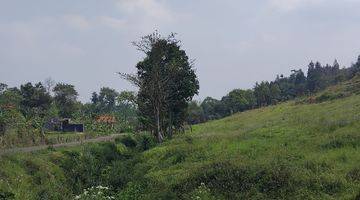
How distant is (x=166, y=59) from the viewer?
45.8m

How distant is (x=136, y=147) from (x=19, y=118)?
16988mm

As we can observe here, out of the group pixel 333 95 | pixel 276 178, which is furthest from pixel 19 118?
pixel 276 178

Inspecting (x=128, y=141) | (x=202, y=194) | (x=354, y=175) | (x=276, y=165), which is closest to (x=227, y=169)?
(x=276, y=165)

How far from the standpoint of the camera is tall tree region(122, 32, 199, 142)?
4409 centimetres

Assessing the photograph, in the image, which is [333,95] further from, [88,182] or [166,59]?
[88,182]

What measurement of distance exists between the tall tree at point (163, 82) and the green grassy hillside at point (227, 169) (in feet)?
43.0

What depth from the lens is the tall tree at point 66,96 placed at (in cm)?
9732

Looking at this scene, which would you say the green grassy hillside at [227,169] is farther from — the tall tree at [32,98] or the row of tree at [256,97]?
the row of tree at [256,97]

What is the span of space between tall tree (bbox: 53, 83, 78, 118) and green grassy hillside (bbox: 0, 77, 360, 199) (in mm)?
67250

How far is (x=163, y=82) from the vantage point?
145 ft

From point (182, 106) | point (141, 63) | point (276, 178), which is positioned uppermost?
point (141, 63)

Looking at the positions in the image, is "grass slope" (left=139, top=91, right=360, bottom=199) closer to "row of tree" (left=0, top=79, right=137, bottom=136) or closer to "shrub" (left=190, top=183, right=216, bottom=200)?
"shrub" (left=190, top=183, right=216, bottom=200)

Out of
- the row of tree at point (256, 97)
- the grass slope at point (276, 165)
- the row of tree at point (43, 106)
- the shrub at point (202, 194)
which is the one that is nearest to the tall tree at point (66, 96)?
the row of tree at point (43, 106)

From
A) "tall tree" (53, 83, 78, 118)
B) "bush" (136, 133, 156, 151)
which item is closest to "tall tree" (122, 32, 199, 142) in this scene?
"bush" (136, 133, 156, 151)
